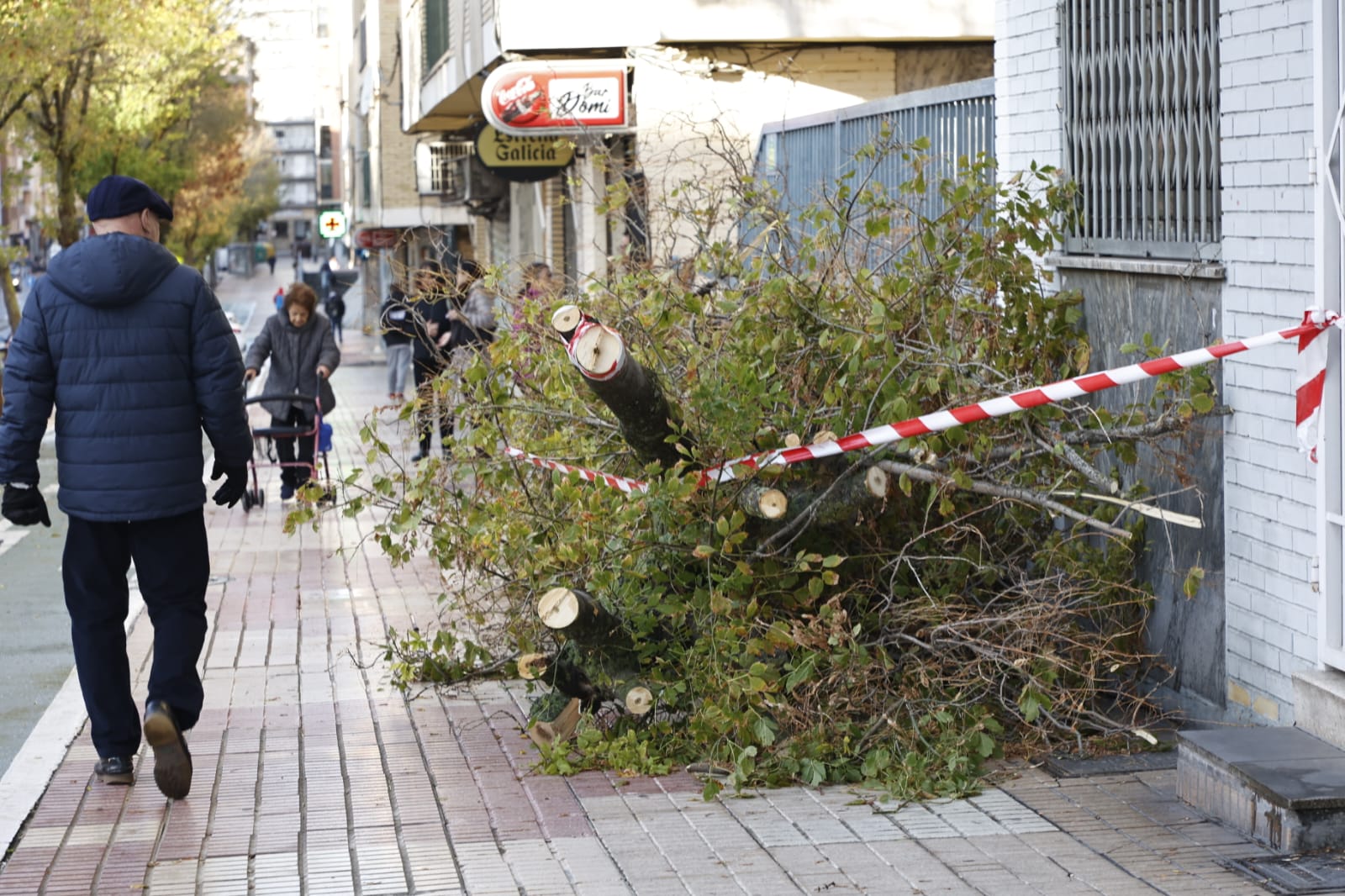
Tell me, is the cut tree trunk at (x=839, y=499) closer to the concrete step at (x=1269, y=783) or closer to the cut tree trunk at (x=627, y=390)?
the cut tree trunk at (x=627, y=390)

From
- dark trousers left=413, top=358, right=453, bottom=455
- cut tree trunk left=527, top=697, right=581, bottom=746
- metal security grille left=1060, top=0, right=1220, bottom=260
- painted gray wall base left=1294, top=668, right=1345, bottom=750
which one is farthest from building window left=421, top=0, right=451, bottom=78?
painted gray wall base left=1294, top=668, right=1345, bottom=750

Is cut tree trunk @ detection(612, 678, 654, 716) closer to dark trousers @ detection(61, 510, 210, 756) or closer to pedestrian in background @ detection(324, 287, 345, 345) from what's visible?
dark trousers @ detection(61, 510, 210, 756)

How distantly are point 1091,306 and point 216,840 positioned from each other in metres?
3.95

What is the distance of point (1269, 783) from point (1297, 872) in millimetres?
305

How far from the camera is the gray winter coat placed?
536 inches

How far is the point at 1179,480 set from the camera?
6297 millimetres

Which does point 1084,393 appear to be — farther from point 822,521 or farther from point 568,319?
point 568,319

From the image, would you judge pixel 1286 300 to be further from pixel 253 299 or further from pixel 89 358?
pixel 253 299

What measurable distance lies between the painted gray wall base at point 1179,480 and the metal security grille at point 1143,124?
161 millimetres

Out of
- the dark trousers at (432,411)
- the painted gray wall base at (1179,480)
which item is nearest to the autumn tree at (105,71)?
the dark trousers at (432,411)

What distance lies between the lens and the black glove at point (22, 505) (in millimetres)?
5949

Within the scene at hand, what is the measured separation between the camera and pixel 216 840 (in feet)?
17.5

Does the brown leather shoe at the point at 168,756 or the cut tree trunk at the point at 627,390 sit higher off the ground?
the cut tree trunk at the point at 627,390

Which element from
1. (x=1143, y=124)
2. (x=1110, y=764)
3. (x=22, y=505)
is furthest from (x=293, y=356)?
(x=1110, y=764)
